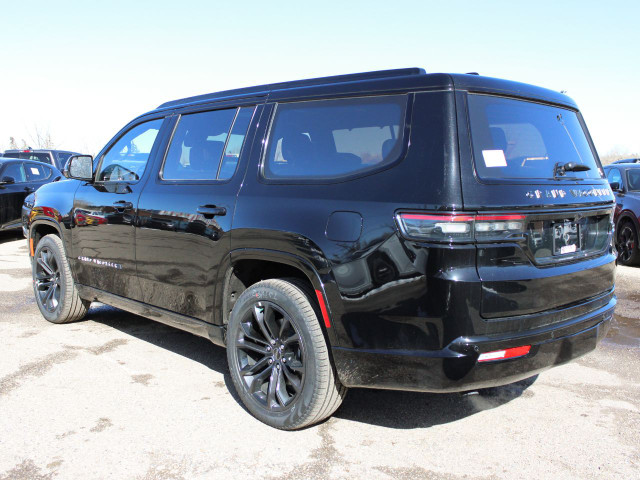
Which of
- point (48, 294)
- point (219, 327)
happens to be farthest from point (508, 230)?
point (48, 294)

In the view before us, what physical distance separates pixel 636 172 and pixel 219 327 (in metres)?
8.74

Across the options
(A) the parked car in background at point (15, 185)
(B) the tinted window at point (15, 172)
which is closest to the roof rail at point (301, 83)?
(A) the parked car in background at point (15, 185)

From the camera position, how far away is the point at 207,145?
4016mm

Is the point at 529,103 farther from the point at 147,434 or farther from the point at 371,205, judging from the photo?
the point at 147,434

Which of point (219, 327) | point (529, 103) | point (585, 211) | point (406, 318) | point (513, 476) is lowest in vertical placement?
Answer: point (513, 476)

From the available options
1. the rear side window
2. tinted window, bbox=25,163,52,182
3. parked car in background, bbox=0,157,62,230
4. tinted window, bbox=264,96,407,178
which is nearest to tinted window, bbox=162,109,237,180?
the rear side window

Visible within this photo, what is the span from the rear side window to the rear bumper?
1.51m

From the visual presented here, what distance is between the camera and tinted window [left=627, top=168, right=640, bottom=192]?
972 centimetres

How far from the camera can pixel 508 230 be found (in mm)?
2717

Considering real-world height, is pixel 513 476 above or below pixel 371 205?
below

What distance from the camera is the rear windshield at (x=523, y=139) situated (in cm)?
282

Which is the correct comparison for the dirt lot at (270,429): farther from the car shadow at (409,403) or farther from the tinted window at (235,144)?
the tinted window at (235,144)

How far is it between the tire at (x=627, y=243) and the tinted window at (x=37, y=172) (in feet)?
37.0

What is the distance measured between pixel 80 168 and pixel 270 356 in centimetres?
259
